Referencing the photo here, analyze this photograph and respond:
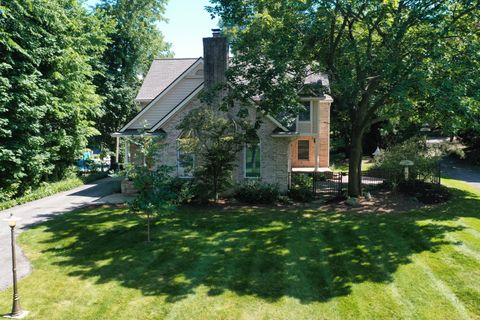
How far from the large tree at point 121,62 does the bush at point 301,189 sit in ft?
63.4

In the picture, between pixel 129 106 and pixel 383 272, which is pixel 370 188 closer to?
pixel 383 272

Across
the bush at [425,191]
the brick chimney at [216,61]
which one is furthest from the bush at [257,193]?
the bush at [425,191]

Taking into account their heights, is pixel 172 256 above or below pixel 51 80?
below

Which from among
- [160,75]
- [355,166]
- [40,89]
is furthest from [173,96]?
[355,166]

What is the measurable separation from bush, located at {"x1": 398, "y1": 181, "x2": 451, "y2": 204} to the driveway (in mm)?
17449

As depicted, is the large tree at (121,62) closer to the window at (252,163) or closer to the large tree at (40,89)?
the large tree at (40,89)

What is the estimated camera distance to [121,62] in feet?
117

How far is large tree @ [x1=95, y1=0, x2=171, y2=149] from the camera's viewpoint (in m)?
34.3

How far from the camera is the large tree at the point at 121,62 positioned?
34312 millimetres

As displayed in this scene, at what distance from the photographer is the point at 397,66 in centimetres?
1548

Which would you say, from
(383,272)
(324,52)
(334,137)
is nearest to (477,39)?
(324,52)

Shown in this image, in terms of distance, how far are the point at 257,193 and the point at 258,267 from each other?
28.7 ft

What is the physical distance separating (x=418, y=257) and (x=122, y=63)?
3196 cm

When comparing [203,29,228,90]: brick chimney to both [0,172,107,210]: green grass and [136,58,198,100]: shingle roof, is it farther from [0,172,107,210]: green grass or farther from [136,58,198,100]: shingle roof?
[0,172,107,210]: green grass
